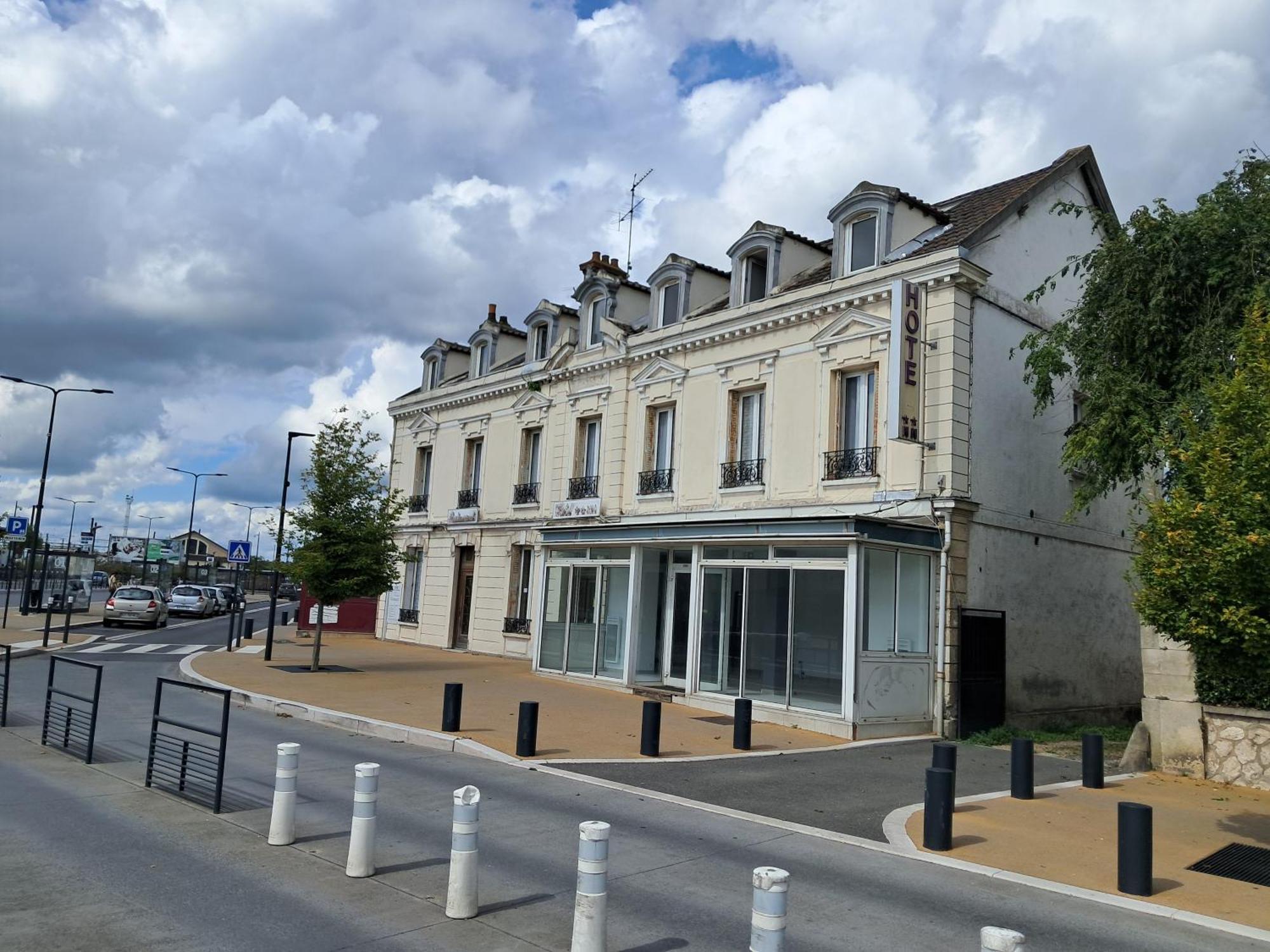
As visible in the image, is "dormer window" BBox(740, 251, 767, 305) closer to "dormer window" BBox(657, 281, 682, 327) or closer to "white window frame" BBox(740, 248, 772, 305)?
"white window frame" BBox(740, 248, 772, 305)

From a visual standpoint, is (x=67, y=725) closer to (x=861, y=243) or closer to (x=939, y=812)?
(x=939, y=812)

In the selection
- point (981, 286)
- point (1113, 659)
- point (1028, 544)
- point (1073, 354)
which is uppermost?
point (981, 286)

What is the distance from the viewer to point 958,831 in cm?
869

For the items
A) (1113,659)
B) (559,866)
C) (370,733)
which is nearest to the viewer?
(559,866)

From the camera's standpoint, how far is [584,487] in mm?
23438

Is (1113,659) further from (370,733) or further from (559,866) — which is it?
(559,866)

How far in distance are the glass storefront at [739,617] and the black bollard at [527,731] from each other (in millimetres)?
5468

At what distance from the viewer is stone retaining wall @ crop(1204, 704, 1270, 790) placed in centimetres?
1152

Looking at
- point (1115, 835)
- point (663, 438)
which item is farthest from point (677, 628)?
point (1115, 835)

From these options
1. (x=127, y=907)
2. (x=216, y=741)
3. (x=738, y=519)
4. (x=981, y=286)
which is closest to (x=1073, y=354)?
(x=981, y=286)

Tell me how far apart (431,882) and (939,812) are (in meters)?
4.19

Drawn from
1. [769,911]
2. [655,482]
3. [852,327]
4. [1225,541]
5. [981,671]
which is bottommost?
[769,911]

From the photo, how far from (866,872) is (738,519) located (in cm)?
976

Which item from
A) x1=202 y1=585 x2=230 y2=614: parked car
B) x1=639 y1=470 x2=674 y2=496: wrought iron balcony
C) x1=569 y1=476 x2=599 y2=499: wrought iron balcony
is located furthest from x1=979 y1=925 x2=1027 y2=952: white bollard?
x1=202 y1=585 x2=230 y2=614: parked car
